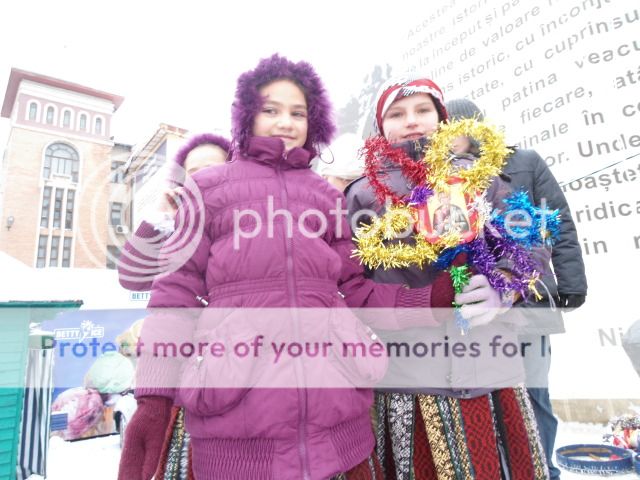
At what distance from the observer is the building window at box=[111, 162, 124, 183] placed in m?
23.5

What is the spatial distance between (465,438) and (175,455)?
92 centimetres

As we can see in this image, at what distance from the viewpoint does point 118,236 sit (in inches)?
850

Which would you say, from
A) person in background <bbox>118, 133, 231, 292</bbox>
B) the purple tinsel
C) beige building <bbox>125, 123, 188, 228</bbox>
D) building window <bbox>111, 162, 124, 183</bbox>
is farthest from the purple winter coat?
building window <bbox>111, 162, 124, 183</bbox>

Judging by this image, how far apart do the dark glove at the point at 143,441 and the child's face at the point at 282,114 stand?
2.84 feet

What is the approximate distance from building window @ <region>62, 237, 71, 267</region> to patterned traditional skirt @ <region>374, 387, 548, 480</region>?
2436 centimetres

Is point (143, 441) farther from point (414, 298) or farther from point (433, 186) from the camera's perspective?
point (433, 186)

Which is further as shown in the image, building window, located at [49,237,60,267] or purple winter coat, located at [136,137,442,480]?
building window, located at [49,237,60,267]

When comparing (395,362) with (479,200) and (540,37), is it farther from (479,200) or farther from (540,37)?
(540,37)

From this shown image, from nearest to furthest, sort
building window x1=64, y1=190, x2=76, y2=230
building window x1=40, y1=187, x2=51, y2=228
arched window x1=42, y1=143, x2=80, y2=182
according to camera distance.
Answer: building window x1=40, y1=187, x2=51, y2=228 → building window x1=64, y1=190, x2=76, y2=230 → arched window x1=42, y1=143, x2=80, y2=182

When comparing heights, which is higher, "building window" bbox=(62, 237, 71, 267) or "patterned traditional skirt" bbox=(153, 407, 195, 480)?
"building window" bbox=(62, 237, 71, 267)

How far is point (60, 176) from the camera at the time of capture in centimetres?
2211

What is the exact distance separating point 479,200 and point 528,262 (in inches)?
8.4

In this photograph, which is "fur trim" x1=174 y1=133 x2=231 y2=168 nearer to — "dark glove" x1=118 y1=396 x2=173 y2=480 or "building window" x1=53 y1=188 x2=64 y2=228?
"dark glove" x1=118 y1=396 x2=173 y2=480

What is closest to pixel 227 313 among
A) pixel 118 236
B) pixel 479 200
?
pixel 479 200
